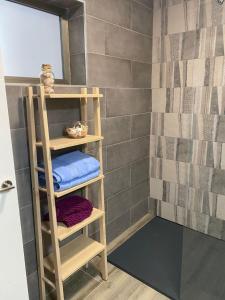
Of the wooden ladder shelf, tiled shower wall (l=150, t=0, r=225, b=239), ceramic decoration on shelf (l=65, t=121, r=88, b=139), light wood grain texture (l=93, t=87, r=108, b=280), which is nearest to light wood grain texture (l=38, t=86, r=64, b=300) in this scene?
the wooden ladder shelf

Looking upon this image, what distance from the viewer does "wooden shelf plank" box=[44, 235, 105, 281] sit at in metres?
1.49

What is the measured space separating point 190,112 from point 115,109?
2.34ft

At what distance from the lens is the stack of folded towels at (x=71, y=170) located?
1.32 m

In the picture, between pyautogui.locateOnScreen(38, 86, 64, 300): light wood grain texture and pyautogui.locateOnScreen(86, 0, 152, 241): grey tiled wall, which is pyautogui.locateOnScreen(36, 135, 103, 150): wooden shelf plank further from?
pyautogui.locateOnScreen(86, 0, 152, 241): grey tiled wall

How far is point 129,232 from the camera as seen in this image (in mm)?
2340

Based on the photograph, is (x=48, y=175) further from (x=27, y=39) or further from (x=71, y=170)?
(x=27, y=39)

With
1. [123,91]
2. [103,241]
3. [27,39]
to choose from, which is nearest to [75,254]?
[103,241]

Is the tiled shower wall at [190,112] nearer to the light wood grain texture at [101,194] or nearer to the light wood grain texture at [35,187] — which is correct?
the light wood grain texture at [101,194]

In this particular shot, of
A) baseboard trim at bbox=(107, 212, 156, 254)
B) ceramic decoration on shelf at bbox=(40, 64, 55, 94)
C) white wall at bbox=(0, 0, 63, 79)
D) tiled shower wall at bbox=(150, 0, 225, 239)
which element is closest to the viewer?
ceramic decoration on shelf at bbox=(40, 64, 55, 94)

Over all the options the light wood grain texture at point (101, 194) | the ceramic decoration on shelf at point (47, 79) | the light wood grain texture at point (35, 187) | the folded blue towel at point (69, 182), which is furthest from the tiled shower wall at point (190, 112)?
the light wood grain texture at point (35, 187)

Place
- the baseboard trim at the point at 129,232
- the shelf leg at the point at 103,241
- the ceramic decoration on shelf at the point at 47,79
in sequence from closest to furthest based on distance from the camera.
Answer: the ceramic decoration on shelf at the point at 47,79
the shelf leg at the point at 103,241
the baseboard trim at the point at 129,232

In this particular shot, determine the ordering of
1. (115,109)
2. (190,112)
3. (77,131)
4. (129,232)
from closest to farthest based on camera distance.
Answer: (77,131) < (115,109) < (190,112) < (129,232)

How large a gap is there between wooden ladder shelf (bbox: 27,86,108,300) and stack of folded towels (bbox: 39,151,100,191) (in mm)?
35

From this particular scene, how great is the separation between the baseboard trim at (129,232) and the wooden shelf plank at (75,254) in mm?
443
